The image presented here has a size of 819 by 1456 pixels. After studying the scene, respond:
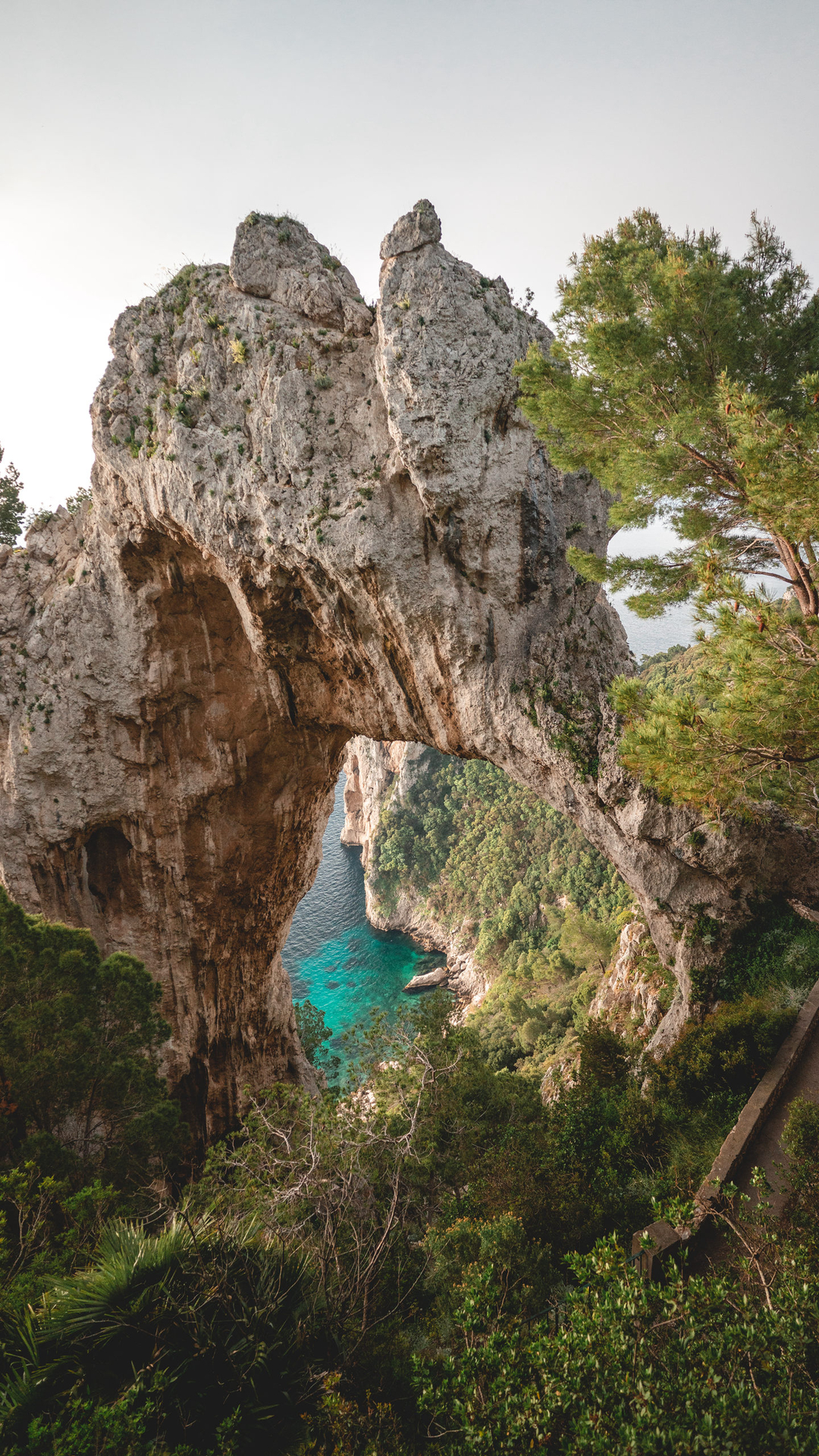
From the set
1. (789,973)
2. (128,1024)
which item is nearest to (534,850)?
(789,973)

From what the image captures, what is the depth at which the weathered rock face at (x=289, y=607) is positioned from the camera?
1073cm

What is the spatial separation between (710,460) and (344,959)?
139 ft

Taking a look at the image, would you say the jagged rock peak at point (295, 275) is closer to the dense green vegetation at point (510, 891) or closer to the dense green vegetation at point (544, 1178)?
the dense green vegetation at point (544, 1178)

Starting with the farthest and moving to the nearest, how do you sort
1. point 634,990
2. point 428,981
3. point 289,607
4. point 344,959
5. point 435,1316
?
point 344,959, point 428,981, point 634,990, point 289,607, point 435,1316

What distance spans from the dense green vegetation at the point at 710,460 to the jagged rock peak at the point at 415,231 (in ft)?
15.7

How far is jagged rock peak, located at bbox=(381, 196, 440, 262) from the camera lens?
35.4 feet

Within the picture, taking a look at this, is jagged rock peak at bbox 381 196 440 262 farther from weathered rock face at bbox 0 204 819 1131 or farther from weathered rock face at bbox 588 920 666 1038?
weathered rock face at bbox 588 920 666 1038

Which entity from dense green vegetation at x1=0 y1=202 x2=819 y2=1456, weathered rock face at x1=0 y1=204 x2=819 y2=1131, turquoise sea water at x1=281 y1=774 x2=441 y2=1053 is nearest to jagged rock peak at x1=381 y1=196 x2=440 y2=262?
weathered rock face at x1=0 y1=204 x2=819 y2=1131

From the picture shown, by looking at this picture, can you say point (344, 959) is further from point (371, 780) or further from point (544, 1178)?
point (544, 1178)

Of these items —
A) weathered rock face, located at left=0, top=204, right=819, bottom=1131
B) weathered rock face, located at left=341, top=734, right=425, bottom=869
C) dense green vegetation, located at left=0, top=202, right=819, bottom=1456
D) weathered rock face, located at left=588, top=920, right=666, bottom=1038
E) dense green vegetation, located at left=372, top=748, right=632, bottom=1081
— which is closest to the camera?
dense green vegetation, located at left=0, top=202, right=819, bottom=1456

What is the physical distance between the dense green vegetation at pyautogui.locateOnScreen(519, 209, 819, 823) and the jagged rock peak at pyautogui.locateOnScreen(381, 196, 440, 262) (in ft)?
15.7

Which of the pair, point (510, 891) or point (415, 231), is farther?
point (510, 891)

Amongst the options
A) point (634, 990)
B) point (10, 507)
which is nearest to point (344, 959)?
point (634, 990)

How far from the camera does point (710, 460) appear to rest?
7219 millimetres
